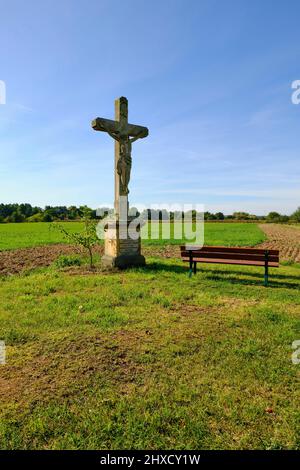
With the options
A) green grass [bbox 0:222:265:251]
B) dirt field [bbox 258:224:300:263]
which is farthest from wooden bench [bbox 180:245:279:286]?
green grass [bbox 0:222:265:251]

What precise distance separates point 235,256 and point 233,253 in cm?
13

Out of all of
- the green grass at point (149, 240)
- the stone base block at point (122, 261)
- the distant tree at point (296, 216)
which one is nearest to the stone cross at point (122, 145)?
the stone base block at point (122, 261)

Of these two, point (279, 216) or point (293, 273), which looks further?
point (279, 216)

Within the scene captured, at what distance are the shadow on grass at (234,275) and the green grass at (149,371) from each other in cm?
115

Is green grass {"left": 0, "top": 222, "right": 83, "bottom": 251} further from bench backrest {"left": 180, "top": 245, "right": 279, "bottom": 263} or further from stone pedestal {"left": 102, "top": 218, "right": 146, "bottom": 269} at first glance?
bench backrest {"left": 180, "top": 245, "right": 279, "bottom": 263}

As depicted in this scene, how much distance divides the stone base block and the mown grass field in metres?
2.83

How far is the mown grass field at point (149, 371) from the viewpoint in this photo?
9.03 ft

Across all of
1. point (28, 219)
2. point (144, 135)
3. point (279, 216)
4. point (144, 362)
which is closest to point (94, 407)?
point (144, 362)

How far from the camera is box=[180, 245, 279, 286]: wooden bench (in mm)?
8102

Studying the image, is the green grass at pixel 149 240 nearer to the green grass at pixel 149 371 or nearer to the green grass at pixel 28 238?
the green grass at pixel 28 238
